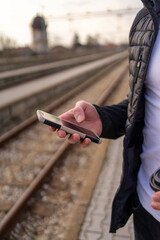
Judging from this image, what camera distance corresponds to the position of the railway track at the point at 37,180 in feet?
11.7

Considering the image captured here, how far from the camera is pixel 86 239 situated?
301 centimetres

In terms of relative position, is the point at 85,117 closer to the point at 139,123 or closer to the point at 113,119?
the point at 113,119

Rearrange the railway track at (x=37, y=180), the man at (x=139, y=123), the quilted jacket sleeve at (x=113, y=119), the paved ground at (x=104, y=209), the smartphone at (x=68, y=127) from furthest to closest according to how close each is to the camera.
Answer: the railway track at (x=37, y=180) < the paved ground at (x=104, y=209) < the quilted jacket sleeve at (x=113, y=119) < the smartphone at (x=68, y=127) < the man at (x=139, y=123)

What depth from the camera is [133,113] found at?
1401 millimetres

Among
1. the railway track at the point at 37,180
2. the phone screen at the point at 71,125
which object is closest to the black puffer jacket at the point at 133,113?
the phone screen at the point at 71,125

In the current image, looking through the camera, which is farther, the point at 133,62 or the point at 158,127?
the point at 133,62

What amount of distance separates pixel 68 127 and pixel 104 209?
98.1 inches

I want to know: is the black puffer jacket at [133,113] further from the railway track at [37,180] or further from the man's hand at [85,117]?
the railway track at [37,180]

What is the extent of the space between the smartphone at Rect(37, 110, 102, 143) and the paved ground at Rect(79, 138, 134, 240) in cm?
202

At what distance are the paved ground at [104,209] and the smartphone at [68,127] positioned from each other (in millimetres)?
2018

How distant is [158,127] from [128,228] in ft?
7.64

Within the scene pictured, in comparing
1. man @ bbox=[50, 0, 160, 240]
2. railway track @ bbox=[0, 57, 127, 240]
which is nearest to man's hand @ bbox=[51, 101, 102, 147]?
man @ bbox=[50, 0, 160, 240]

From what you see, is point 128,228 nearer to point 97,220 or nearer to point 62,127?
point 97,220

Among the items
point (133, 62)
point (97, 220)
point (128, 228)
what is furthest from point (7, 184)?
point (133, 62)
